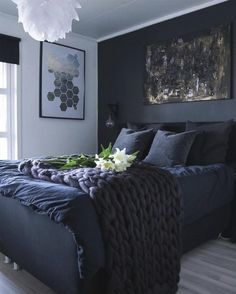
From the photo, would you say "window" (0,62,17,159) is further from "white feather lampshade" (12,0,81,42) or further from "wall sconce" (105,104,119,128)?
"white feather lampshade" (12,0,81,42)

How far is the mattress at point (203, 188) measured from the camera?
2111 mm

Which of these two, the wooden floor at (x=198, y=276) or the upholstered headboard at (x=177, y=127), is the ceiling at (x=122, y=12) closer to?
the upholstered headboard at (x=177, y=127)

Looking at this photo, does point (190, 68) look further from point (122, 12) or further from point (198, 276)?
point (198, 276)

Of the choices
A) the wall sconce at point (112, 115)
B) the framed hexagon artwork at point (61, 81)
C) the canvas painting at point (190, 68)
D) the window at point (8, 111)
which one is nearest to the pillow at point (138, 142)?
the canvas painting at point (190, 68)

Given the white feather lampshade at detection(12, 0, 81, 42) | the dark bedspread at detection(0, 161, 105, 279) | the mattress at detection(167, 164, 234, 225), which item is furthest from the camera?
the mattress at detection(167, 164, 234, 225)

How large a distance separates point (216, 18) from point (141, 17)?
3.11 feet

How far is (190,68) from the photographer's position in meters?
3.40

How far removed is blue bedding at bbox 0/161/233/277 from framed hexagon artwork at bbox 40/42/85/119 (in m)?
1.73

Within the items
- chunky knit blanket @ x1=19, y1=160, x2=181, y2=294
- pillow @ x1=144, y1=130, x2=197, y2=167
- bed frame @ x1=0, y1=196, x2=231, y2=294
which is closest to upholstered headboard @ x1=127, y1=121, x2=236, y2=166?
pillow @ x1=144, y1=130, x2=197, y2=167

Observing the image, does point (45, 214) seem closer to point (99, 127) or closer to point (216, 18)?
point (216, 18)

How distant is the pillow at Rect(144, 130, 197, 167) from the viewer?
2748 mm

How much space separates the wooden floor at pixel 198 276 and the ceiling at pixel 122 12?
261 cm

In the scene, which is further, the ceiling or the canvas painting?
the ceiling

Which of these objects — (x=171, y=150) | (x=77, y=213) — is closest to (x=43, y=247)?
(x=77, y=213)
